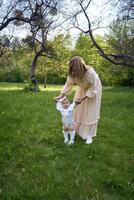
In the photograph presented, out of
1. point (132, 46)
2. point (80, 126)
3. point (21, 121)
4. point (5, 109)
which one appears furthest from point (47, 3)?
point (80, 126)

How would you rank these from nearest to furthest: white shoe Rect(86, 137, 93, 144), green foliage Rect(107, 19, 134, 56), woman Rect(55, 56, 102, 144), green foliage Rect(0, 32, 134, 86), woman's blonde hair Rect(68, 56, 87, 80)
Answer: woman's blonde hair Rect(68, 56, 87, 80) < woman Rect(55, 56, 102, 144) < white shoe Rect(86, 137, 93, 144) < green foliage Rect(107, 19, 134, 56) < green foliage Rect(0, 32, 134, 86)

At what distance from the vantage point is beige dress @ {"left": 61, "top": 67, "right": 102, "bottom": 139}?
8.84 meters

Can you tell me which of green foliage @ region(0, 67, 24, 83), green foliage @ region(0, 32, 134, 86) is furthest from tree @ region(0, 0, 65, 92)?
green foliage @ region(0, 67, 24, 83)

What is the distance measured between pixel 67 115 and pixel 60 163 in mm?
1595

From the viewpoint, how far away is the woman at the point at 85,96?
28.7 feet

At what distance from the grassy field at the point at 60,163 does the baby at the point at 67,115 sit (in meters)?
0.23

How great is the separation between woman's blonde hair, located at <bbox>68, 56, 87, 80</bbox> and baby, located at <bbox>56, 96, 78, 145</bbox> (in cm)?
68

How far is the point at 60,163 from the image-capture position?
7.33 m

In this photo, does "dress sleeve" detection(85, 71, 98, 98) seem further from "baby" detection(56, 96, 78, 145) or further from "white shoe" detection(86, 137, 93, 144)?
"white shoe" detection(86, 137, 93, 144)

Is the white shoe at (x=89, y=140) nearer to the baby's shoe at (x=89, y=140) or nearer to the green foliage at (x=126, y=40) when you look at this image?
the baby's shoe at (x=89, y=140)

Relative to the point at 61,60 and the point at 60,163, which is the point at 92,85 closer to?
the point at 60,163

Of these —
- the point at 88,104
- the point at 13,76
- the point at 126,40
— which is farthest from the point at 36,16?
the point at 13,76

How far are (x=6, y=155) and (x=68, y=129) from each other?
173cm

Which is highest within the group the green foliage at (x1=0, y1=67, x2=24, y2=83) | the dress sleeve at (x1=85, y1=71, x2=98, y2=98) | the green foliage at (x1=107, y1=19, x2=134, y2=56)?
the green foliage at (x1=107, y1=19, x2=134, y2=56)
